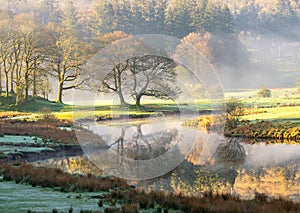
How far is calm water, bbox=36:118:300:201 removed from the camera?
14812mm

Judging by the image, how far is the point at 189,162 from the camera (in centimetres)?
1973

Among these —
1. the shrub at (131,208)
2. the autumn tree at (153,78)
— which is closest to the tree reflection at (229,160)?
the autumn tree at (153,78)

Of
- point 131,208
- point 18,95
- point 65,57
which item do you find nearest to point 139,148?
point 131,208

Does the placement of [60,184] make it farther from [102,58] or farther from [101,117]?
[102,58]

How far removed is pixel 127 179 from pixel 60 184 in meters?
3.67

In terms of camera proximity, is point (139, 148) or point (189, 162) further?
point (189, 162)

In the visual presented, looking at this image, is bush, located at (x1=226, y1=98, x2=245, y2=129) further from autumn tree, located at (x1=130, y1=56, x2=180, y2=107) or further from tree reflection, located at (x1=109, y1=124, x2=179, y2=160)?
tree reflection, located at (x1=109, y1=124, x2=179, y2=160)

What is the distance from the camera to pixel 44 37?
153ft

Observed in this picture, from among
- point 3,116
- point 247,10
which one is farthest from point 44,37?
point 247,10

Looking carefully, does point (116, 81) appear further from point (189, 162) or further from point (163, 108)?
point (189, 162)

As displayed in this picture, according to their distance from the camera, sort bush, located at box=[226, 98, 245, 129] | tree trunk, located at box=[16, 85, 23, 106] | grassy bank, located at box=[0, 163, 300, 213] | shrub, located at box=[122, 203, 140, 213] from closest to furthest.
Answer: shrub, located at box=[122, 203, 140, 213] < grassy bank, located at box=[0, 163, 300, 213] < bush, located at box=[226, 98, 245, 129] < tree trunk, located at box=[16, 85, 23, 106]

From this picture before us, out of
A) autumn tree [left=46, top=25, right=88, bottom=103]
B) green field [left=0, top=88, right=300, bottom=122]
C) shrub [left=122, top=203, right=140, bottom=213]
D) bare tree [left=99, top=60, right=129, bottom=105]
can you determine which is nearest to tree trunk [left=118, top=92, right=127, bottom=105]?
bare tree [left=99, top=60, right=129, bottom=105]

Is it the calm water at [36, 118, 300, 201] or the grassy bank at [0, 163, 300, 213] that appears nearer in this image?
the grassy bank at [0, 163, 300, 213]

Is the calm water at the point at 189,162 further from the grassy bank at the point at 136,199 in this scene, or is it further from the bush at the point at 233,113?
the bush at the point at 233,113
